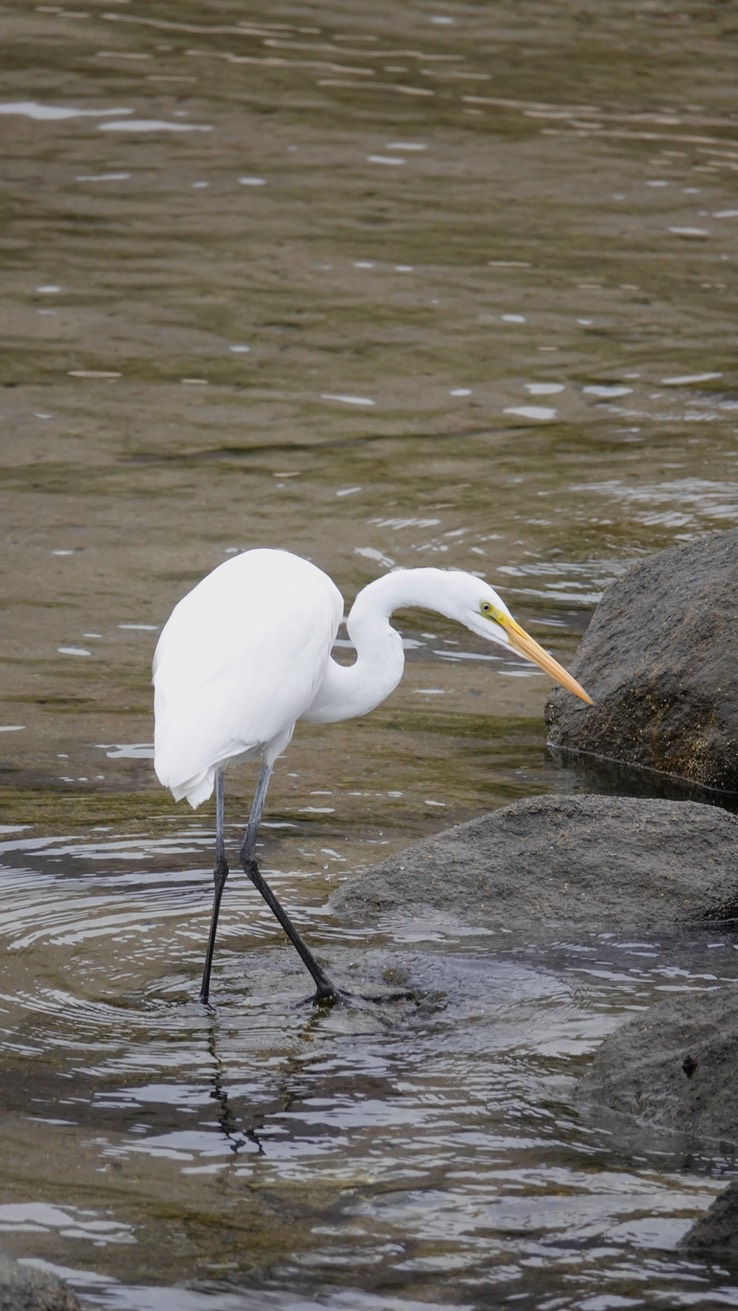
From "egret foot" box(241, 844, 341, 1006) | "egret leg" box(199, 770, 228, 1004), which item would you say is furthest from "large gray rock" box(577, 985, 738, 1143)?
"egret leg" box(199, 770, 228, 1004)

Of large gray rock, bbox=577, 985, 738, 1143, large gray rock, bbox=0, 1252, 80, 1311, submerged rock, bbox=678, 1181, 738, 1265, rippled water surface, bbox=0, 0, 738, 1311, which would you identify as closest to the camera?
large gray rock, bbox=0, 1252, 80, 1311

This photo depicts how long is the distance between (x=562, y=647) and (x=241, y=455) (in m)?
3.22

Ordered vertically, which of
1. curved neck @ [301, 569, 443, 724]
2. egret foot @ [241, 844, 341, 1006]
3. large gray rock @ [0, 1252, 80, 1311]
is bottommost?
egret foot @ [241, 844, 341, 1006]

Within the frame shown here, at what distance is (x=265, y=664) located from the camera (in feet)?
17.6

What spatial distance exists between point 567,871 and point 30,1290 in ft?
9.20

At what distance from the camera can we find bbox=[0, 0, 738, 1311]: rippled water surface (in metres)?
4.08

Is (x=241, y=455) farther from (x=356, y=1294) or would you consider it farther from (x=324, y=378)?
(x=356, y=1294)

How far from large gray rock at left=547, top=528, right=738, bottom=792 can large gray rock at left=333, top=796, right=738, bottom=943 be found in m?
0.83

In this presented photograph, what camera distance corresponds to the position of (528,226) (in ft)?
47.1

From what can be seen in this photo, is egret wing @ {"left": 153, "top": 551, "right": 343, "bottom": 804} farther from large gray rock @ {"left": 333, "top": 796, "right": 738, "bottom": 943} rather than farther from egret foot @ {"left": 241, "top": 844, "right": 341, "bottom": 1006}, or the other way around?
large gray rock @ {"left": 333, "top": 796, "right": 738, "bottom": 943}

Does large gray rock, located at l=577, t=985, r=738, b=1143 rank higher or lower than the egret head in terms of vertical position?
lower

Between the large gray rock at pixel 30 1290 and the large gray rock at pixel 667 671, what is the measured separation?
3.85 meters

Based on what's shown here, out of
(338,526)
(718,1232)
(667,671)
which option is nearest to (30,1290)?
(718,1232)

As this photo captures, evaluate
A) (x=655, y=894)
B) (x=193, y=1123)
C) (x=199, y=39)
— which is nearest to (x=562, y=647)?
(x=655, y=894)
